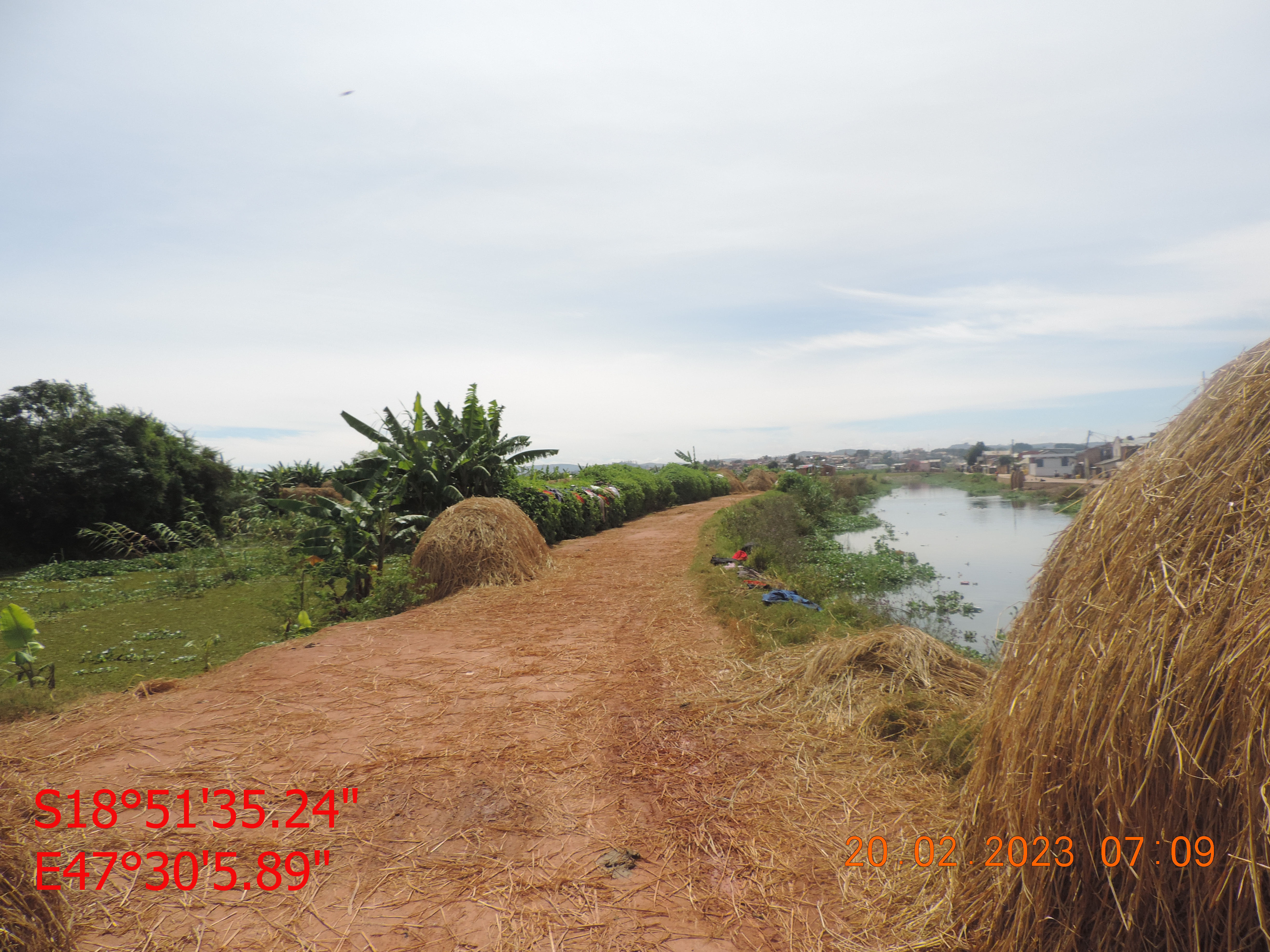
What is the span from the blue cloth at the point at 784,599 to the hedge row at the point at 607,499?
564 cm

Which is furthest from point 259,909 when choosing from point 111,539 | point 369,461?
point 111,539

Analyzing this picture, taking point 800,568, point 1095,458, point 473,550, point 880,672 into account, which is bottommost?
point 800,568

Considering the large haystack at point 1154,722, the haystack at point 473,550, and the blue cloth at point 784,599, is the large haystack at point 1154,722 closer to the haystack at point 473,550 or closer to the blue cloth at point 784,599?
the blue cloth at point 784,599

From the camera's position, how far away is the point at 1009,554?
17578 millimetres

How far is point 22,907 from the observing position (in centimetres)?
206

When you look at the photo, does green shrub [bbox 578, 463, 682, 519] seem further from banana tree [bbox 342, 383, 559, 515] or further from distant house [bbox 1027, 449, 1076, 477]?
distant house [bbox 1027, 449, 1076, 477]

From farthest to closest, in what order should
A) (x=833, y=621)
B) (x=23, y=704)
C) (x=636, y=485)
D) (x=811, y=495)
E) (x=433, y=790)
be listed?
1. (x=811, y=495)
2. (x=636, y=485)
3. (x=833, y=621)
4. (x=23, y=704)
5. (x=433, y=790)

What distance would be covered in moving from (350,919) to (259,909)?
397 millimetres

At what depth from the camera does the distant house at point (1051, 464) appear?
4.03 metres

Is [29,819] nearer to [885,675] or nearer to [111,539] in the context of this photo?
[885,675]

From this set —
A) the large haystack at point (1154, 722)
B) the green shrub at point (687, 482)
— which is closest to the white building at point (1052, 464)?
the large haystack at point (1154, 722)

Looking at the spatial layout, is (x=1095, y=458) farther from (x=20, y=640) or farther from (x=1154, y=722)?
(x=20, y=640)

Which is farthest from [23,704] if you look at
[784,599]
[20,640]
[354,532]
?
[784,599]
